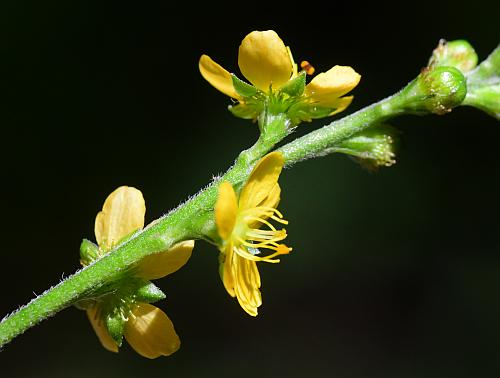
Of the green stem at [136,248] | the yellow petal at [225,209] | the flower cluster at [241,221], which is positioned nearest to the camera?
the yellow petal at [225,209]

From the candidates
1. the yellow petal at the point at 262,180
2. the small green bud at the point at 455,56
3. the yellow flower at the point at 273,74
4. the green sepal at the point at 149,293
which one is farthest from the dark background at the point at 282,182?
the yellow petal at the point at 262,180

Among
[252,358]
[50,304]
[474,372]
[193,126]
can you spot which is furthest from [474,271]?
[50,304]

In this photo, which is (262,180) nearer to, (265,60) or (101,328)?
(265,60)

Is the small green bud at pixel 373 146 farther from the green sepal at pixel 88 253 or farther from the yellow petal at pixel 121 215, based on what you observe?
the green sepal at pixel 88 253

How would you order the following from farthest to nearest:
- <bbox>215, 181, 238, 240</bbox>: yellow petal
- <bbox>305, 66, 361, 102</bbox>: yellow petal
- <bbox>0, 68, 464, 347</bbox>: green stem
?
<bbox>305, 66, 361, 102</bbox>: yellow petal → <bbox>0, 68, 464, 347</bbox>: green stem → <bbox>215, 181, 238, 240</bbox>: yellow petal

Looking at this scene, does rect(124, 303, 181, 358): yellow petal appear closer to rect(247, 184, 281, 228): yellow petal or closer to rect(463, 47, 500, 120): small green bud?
rect(247, 184, 281, 228): yellow petal

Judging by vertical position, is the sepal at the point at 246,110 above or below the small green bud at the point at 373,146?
above

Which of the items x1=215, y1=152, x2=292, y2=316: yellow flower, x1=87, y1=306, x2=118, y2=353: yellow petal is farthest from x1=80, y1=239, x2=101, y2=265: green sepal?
x1=215, y1=152, x2=292, y2=316: yellow flower
